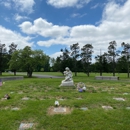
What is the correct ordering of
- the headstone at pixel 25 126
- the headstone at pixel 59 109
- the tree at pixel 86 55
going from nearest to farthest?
the headstone at pixel 25 126
the headstone at pixel 59 109
the tree at pixel 86 55

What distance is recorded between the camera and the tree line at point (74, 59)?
79.5 feet

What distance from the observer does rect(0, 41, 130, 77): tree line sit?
79.5ft

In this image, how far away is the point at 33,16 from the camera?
50.2ft

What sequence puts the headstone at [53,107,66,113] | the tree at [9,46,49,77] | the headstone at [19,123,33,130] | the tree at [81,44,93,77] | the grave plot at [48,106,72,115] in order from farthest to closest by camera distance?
the tree at [81,44,93,77] → the tree at [9,46,49,77] → the headstone at [53,107,66,113] → the grave plot at [48,106,72,115] → the headstone at [19,123,33,130]

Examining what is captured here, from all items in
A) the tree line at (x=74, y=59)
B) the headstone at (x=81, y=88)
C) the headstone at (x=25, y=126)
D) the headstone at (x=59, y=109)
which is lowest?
the headstone at (x=25, y=126)

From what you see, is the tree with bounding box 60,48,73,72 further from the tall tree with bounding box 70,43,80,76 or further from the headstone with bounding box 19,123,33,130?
the headstone with bounding box 19,123,33,130

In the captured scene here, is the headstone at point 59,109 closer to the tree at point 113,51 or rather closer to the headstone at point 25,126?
the headstone at point 25,126

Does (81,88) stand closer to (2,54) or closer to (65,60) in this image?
(65,60)

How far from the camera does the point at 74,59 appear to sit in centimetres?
2920

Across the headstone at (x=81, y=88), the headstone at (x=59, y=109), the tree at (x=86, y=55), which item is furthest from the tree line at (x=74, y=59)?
the headstone at (x=59, y=109)

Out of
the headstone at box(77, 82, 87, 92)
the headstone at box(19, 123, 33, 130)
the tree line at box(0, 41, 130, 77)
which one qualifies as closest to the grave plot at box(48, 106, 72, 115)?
the headstone at box(19, 123, 33, 130)

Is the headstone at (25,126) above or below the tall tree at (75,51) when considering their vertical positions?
below

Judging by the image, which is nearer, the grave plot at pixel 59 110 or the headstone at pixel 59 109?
the grave plot at pixel 59 110

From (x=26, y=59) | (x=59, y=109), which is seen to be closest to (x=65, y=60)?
(x=26, y=59)
